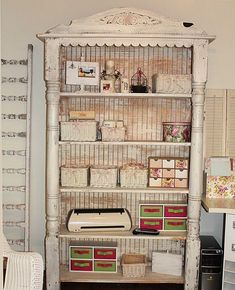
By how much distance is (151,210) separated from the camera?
120 inches

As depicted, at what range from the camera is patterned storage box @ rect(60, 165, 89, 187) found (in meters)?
2.93

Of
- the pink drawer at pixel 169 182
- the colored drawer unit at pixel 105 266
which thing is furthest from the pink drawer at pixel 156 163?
the colored drawer unit at pixel 105 266

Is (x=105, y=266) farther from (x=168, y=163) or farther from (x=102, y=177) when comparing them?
(x=168, y=163)

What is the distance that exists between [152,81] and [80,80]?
22.2 inches

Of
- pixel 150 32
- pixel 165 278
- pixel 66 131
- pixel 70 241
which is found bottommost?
pixel 165 278

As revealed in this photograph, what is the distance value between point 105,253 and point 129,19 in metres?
1.75

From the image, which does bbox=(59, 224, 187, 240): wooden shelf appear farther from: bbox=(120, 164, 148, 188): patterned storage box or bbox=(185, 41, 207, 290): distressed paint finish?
bbox=(120, 164, 148, 188): patterned storage box

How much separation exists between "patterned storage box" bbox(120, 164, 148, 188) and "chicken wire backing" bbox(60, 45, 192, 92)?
694 millimetres

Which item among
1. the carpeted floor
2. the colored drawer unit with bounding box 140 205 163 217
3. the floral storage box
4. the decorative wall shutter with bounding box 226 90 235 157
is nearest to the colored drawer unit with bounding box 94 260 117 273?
the carpeted floor

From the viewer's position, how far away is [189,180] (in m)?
2.86

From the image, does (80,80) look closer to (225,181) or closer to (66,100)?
(66,100)

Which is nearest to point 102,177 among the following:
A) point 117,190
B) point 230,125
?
point 117,190

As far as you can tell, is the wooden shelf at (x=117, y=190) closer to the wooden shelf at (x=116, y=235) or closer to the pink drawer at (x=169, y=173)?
the pink drawer at (x=169, y=173)

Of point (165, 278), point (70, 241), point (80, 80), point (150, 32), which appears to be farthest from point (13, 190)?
point (150, 32)
